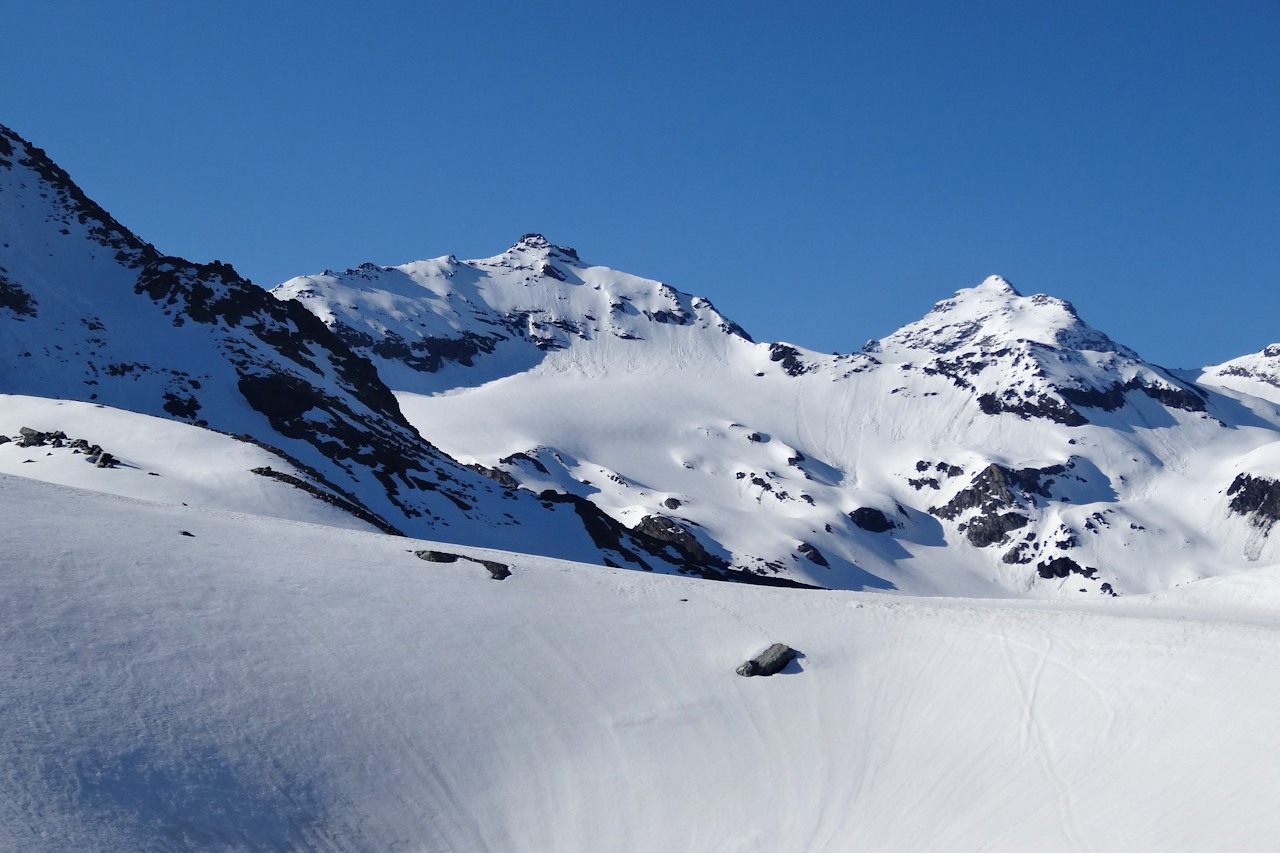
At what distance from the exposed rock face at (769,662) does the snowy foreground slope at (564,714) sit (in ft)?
1.12

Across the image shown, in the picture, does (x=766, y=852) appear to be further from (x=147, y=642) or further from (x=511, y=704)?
(x=147, y=642)

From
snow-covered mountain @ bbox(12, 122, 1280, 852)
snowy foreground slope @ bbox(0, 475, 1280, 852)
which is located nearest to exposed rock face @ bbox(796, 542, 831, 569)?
snow-covered mountain @ bbox(12, 122, 1280, 852)

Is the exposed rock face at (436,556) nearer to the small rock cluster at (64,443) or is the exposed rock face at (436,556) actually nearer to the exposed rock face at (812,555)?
the small rock cluster at (64,443)

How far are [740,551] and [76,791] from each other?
165 metres

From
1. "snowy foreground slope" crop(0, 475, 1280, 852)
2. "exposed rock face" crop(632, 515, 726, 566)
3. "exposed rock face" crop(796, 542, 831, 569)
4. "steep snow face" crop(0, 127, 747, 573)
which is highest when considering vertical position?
"exposed rock face" crop(796, 542, 831, 569)

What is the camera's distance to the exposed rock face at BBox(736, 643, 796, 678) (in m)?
30.1

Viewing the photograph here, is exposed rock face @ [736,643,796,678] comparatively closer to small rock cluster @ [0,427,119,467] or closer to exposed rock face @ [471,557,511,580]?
exposed rock face @ [471,557,511,580]

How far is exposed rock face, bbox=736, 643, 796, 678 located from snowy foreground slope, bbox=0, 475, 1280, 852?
343mm

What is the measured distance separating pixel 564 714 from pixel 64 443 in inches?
1512

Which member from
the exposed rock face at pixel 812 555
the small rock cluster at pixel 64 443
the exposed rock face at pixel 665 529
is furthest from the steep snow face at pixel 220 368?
Answer: the exposed rock face at pixel 812 555

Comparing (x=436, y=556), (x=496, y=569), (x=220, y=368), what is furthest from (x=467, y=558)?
(x=220, y=368)

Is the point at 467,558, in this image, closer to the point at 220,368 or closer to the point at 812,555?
the point at 220,368

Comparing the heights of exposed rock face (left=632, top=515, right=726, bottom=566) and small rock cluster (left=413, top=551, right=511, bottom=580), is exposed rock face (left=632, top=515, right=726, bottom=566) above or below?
above

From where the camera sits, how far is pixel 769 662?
30.2m
